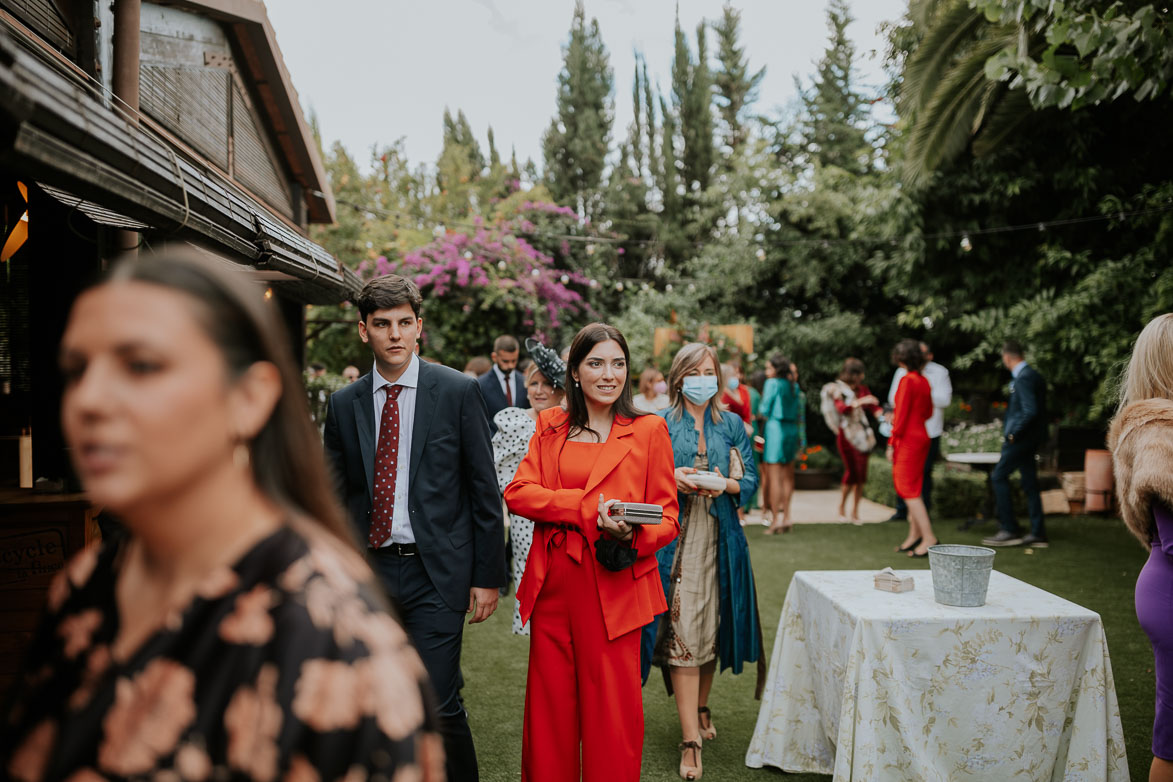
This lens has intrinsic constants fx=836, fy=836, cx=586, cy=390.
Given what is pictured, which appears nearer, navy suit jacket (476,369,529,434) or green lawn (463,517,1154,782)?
green lawn (463,517,1154,782)

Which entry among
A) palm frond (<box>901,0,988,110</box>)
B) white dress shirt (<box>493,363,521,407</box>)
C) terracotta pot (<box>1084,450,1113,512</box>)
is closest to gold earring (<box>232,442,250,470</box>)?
white dress shirt (<box>493,363,521,407</box>)

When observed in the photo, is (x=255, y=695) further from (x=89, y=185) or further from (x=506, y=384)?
(x=506, y=384)

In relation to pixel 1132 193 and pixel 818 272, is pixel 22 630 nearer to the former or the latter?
pixel 1132 193

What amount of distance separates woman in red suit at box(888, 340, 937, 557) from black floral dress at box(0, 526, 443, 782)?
25.2 ft

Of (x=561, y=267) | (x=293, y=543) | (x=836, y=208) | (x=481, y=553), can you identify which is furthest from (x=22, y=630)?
(x=561, y=267)

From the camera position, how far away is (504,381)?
303 inches

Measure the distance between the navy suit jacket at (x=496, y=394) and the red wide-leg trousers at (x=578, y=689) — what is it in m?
3.93

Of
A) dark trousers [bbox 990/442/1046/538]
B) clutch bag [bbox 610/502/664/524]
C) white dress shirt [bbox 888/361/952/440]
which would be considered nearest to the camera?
clutch bag [bbox 610/502/664/524]

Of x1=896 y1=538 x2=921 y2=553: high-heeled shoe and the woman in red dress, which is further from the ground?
the woman in red dress

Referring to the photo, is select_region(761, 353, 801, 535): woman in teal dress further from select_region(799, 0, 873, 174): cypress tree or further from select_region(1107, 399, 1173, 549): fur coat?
select_region(799, 0, 873, 174): cypress tree

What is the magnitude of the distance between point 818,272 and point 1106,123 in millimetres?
6402

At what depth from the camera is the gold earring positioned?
108cm

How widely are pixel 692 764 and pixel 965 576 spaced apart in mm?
1500

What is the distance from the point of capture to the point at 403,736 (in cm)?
100
